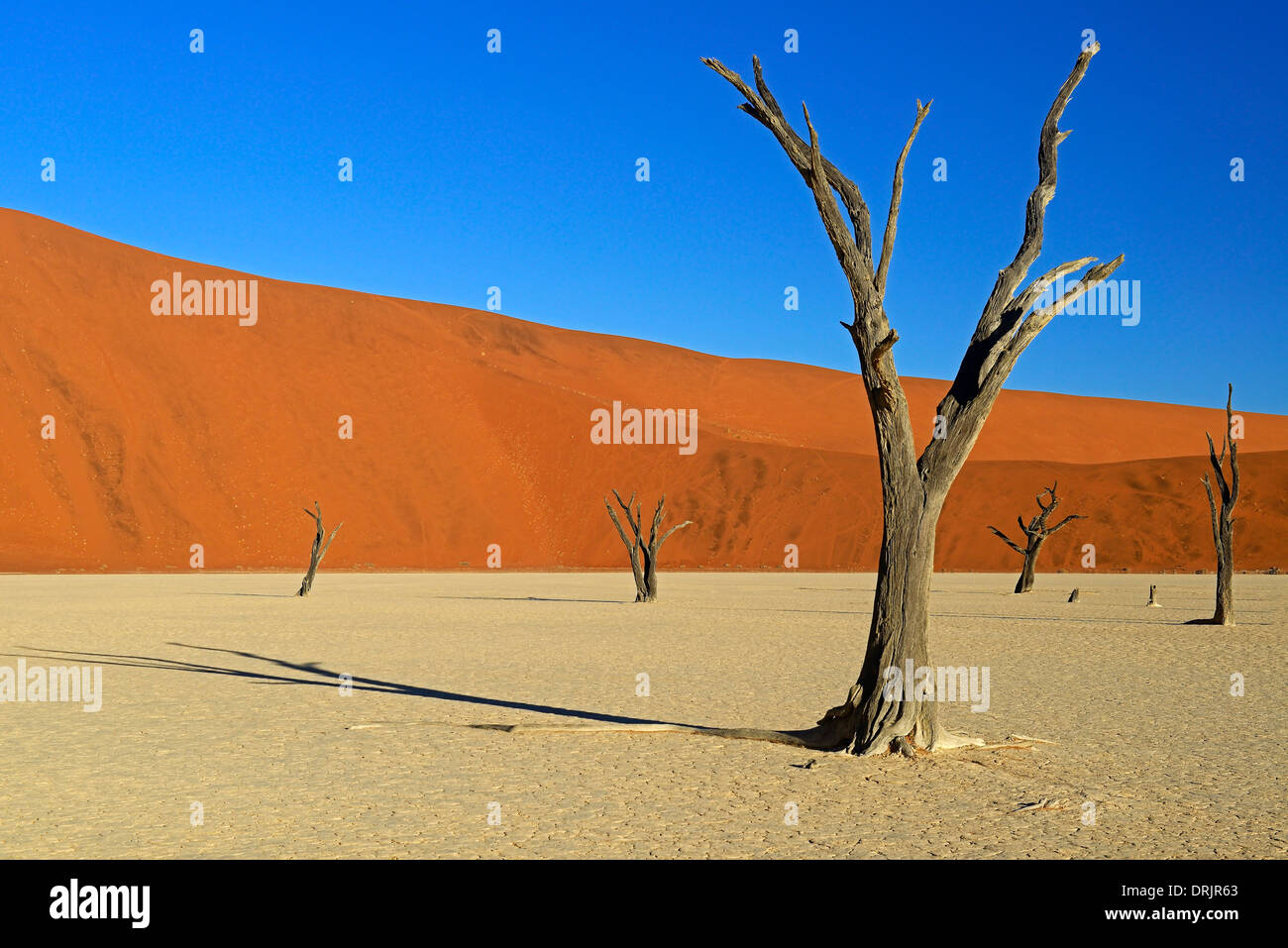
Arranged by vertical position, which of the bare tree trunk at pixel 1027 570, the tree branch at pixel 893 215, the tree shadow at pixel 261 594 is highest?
the tree branch at pixel 893 215

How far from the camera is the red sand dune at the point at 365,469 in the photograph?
64.1 meters

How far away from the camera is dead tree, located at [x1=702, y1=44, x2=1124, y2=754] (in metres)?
9.70

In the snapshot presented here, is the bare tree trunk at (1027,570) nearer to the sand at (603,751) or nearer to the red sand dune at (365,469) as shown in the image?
the sand at (603,751)

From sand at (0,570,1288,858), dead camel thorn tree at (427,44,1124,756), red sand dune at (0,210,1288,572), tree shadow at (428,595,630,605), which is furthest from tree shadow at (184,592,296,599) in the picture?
dead camel thorn tree at (427,44,1124,756)

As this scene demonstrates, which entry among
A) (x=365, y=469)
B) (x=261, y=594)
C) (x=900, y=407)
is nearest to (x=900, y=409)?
(x=900, y=407)

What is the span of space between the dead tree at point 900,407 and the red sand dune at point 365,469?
56.1 m

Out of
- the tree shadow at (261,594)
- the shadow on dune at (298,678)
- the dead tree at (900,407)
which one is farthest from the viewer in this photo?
the tree shadow at (261,594)

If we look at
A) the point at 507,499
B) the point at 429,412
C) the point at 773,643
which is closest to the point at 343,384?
the point at 429,412

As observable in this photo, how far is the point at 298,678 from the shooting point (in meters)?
15.2

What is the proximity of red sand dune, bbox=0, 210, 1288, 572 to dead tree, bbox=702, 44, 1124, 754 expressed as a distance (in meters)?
56.1

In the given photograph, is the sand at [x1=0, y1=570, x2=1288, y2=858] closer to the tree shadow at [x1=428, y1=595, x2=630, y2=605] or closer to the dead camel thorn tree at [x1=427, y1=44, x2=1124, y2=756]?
the dead camel thorn tree at [x1=427, y1=44, x2=1124, y2=756]

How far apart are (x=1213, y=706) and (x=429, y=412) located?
2973 inches

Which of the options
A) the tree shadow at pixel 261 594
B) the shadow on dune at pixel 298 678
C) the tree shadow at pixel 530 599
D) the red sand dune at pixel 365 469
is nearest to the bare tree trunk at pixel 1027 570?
the tree shadow at pixel 530 599

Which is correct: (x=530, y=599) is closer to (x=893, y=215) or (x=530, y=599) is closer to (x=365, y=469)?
(x=893, y=215)
